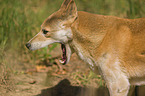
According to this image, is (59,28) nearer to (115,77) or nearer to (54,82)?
(115,77)

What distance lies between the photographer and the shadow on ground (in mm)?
4191

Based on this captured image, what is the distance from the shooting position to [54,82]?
4.63 metres

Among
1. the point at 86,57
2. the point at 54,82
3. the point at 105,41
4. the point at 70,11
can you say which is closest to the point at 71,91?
the point at 54,82

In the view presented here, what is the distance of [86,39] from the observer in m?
3.07

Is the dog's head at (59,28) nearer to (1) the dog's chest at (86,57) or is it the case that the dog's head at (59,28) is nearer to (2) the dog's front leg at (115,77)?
(1) the dog's chest at (86,57)

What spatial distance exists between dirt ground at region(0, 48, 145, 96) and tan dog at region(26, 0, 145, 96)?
123 centimetres

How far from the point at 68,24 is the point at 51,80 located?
6.82 ft

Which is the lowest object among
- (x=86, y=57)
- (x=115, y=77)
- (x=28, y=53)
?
(x=28, y=53)

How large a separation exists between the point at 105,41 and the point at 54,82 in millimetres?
2138

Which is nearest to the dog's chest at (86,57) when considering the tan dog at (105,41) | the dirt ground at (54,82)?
the tan dog at (105,41)

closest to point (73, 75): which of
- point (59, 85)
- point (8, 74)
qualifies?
point (59, 85)

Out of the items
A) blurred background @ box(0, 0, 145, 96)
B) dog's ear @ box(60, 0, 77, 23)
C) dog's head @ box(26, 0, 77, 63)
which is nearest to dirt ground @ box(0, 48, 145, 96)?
blurred background @ box(0, 0, 145, 96)

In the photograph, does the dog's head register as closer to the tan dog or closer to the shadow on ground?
the tan dog

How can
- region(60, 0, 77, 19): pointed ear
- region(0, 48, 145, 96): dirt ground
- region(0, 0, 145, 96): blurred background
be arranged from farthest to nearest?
1. region(0, 0, 145, 96): blurred background
2. region(0, 48, 145, 96): dirt ground
3. region(60, 0, 77, 19): pointed ear
